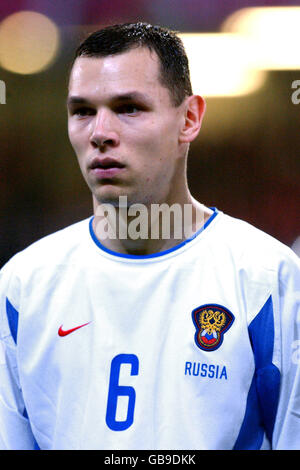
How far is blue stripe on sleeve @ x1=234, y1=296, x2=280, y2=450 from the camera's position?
1388mm

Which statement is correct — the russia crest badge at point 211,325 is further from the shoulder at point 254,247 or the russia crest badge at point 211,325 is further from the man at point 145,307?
the shoulder at point 254,247

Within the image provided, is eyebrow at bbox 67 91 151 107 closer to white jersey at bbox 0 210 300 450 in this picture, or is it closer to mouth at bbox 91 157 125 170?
mouth at bbox 91 157 125 170

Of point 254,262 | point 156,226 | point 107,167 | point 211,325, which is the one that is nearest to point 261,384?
point 211,325

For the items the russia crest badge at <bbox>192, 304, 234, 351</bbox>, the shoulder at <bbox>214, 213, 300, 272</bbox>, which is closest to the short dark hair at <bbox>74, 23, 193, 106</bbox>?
the shoulder at <bbox>214, 213, 300, 272</bbox>

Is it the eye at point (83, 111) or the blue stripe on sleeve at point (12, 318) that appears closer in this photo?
the eye at point (83, 111)

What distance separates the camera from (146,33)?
4.92 feet

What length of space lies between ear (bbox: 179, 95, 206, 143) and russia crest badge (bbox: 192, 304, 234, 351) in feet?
1.53

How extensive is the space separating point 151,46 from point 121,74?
13 centimetres

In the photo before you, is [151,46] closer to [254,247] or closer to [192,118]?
[192,118]

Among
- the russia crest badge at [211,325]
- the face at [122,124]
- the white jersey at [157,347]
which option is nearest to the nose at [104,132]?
the face at [122,124]

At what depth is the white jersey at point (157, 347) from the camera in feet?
4.56

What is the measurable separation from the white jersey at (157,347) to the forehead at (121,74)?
1.33 ft

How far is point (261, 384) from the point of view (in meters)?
1.40

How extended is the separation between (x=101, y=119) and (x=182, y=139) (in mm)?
253
